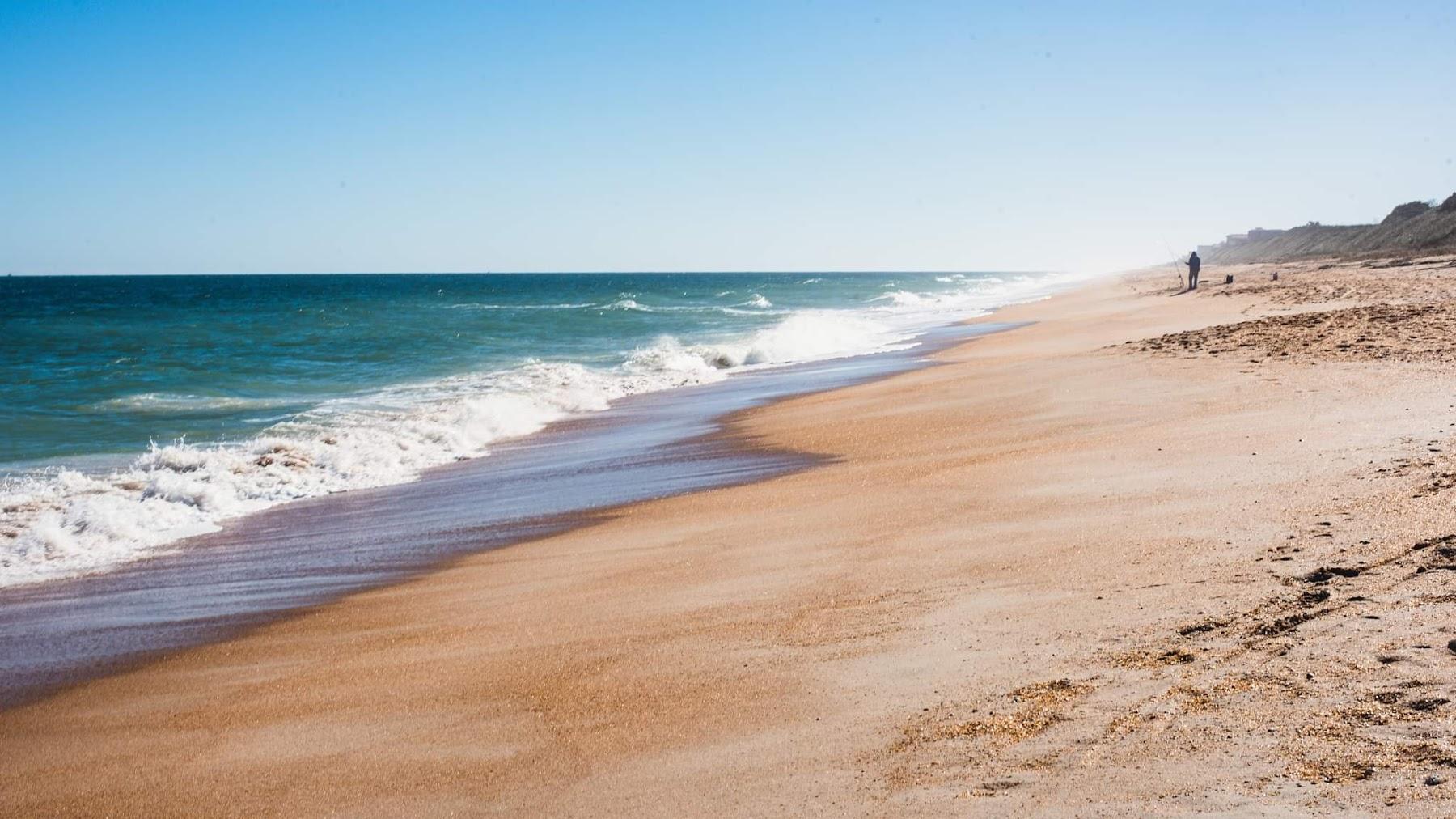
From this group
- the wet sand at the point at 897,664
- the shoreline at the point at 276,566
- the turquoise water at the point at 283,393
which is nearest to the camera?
the wet sand at the point at 897,664

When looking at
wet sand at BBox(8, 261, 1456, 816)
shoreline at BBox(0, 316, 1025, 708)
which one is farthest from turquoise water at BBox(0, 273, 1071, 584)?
wet sand at BBox(8, 261, 1456, 816)

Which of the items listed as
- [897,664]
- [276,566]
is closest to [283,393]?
[276,566]

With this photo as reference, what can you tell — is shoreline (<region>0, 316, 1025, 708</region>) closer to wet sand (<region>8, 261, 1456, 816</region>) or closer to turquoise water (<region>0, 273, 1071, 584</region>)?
wet sand (<region>8, 261, 1456, 816</region>)

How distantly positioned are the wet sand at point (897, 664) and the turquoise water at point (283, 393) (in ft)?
14.3

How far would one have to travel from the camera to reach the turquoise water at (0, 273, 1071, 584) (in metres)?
10.5

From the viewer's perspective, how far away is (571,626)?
5.87m

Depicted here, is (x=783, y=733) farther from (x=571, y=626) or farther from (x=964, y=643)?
(x=571, y=626)

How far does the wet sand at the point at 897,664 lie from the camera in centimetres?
343

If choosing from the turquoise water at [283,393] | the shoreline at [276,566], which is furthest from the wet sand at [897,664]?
the turquoise water at [283,393]

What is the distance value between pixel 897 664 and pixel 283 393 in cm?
2217

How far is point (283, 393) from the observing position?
23.7 metres

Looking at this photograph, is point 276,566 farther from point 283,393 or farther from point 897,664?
point 283,393

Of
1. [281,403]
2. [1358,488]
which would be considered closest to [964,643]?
[1358,488]

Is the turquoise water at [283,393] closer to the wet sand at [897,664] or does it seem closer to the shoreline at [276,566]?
the shoreline at [276,566]
